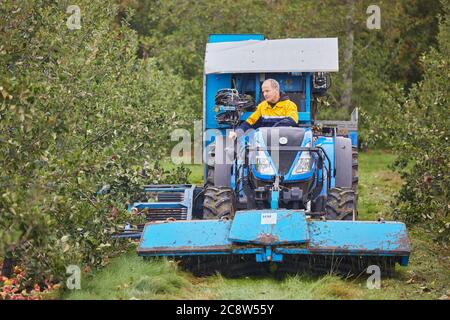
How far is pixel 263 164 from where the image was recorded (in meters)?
12.5

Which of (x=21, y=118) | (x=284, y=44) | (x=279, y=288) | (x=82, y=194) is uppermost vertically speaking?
(x=284, y=44)

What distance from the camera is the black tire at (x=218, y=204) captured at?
1261 centimetres

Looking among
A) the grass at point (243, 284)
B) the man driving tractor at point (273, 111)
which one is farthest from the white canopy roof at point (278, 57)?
the grass at point (243, 284)

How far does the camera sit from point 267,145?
12516 millimetres

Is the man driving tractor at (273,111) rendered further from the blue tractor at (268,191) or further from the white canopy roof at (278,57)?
the white canopy roof at (278,57)

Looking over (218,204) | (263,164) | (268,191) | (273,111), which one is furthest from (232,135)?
(268,191)

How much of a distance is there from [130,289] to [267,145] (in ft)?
10.2

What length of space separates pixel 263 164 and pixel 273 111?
4.30 ft

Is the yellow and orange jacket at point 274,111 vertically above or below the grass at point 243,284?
above

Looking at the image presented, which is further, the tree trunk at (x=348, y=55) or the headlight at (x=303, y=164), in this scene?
the tree trunk at (x=348, y=55)

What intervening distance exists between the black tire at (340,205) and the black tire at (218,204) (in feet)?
3.88

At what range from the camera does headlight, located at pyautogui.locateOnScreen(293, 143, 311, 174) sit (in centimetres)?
1243
